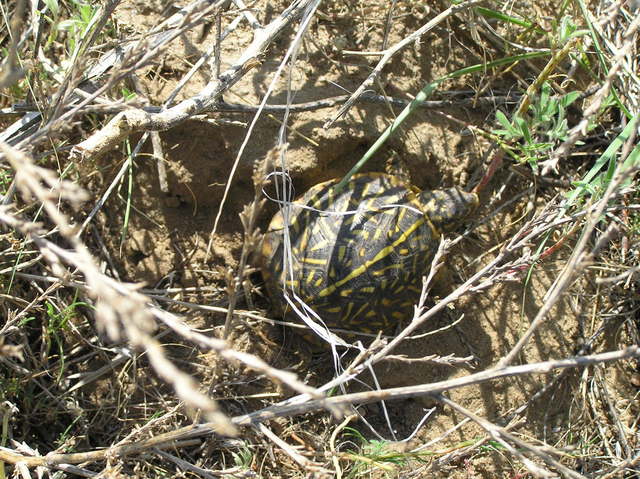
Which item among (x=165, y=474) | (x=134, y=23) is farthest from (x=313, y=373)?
(x=134, y=23)

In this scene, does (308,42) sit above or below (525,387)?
above

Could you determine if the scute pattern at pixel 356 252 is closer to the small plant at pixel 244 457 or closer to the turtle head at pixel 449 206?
the turtle head at pixel 449 206

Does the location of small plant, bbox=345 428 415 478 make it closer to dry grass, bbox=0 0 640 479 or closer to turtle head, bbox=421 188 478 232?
dry grass, bbox=0 0 640 479

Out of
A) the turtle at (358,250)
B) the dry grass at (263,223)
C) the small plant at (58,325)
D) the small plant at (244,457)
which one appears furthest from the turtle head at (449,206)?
the small plant at (58,325)

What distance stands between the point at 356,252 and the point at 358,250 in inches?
0.5

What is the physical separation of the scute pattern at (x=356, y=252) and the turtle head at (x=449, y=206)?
80 mm

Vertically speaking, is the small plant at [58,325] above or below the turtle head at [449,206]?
below

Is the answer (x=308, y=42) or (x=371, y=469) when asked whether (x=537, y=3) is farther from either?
(x=371, y=469)

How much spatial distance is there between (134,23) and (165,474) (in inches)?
81.6

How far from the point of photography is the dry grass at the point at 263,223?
226cm

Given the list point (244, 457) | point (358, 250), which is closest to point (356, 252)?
point (358, 250)

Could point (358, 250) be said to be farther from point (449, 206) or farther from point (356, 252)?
point (449, 206)

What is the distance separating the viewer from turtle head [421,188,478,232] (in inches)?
106

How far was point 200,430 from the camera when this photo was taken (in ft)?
5.93
